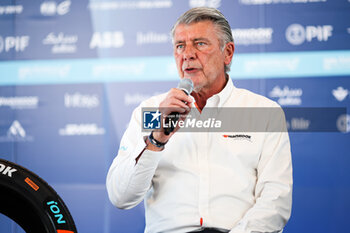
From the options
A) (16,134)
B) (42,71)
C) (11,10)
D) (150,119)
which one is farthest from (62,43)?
(150,119)

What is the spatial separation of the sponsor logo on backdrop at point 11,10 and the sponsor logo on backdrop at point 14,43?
8.1 inches

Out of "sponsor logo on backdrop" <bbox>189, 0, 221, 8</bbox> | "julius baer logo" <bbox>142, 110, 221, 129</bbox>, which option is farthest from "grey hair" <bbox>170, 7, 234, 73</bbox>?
"sponsor logo on backdrop" <bbox>189, 0, 221, 8</bbox>

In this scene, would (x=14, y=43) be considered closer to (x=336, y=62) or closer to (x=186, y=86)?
(x=186, y=86)

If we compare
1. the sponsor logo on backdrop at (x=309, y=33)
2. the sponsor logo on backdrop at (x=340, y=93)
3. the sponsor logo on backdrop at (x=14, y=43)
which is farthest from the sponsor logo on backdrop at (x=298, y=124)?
the sponsor logo on backdrop at (x=14, y=43)

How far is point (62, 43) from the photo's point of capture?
133 inches

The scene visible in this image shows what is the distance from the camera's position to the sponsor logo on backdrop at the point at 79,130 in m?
3.33

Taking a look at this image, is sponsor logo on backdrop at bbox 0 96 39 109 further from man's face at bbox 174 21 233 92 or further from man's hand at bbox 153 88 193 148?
man's hand at bbox 153 88 193 148

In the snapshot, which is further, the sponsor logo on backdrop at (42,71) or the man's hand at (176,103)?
the sponsor logo on backdrop at (42,71)

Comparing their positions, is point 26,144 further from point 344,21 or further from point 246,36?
point 344,21

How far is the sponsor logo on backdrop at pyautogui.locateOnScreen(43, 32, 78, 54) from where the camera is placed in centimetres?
337

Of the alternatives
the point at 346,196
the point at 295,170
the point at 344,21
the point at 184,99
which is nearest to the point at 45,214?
the point at 184,99

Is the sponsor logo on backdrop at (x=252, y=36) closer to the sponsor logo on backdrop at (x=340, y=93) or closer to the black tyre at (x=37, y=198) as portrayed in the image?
the sponsor logo on backdrop at (x=340, y=93)

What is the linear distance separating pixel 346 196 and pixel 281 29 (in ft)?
4.22

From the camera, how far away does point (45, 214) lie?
3.87 feet
